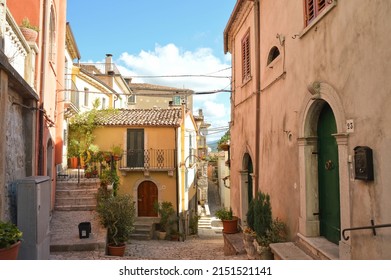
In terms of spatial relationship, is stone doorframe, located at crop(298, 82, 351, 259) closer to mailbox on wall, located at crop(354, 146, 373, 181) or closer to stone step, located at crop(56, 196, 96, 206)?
mailbox on wall, located at crop(354, 146, 373, 181)

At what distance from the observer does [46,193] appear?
5.17 metres

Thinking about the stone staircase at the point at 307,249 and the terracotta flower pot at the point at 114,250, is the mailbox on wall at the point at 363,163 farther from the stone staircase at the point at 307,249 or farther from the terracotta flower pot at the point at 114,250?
the terracotta flower pot at the point at 114,250

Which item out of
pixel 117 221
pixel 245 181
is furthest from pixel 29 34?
pixel 245 181

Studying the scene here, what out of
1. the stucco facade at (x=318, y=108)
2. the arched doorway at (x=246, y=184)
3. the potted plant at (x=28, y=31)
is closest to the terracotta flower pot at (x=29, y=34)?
the potted plant at (x=28, y=31)

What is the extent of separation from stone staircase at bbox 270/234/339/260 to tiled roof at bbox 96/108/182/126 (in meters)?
11.7

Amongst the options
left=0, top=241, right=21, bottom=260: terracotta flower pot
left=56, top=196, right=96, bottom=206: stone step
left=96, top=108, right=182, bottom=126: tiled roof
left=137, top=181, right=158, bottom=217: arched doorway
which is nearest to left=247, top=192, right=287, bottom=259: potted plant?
left=0, top=241, right=21, bottom=260: terracotta flower pot

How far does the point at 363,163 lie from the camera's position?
3660 mm

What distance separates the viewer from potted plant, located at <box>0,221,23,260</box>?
3.35 metres

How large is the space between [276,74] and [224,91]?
4877 mm

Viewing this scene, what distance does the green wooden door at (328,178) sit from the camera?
491 centimetres

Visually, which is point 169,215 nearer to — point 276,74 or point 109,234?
point 109,234

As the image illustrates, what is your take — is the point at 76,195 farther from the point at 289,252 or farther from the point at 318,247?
the point at 318,247

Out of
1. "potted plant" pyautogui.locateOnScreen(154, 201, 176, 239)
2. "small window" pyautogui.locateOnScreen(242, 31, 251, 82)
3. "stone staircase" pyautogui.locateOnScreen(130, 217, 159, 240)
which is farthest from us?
"potted plant" pyautogui.locateOnScreen(154, 201, 176, 239)

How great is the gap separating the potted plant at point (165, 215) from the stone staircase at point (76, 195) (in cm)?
484
